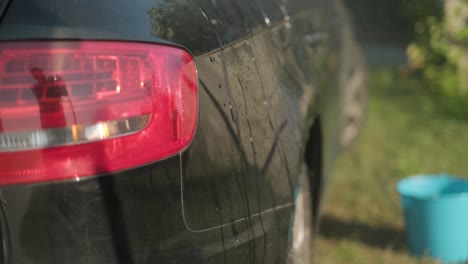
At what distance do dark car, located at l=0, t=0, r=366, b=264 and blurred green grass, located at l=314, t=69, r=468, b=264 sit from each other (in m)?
1.84

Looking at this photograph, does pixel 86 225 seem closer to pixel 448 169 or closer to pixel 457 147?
pixel 448 169

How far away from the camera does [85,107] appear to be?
1.69 meters

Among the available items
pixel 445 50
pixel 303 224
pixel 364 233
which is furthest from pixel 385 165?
pixel 445 50

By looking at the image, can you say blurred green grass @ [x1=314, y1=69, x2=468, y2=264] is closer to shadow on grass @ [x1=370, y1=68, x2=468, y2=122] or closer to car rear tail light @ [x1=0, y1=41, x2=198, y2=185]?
shadow on grass @ [x1=370, y1=68, x2=468, y2=122]

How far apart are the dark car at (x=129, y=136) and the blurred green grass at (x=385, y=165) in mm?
1838

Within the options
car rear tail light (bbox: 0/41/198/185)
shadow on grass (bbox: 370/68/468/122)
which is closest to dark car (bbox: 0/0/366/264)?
car rear tail light (bbox: 0/41/198/185)

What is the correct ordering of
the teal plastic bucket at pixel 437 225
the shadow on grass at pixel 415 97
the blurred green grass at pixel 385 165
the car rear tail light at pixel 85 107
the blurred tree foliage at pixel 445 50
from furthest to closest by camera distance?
the blurred tree foliage at pixel 445 50 < the shadow on grass at pixel 415 97 < the blurred green grass at pixel 385 165 < the teal plastic bucket at pixel 437 225 < the car rear tail light at pixel 85 107

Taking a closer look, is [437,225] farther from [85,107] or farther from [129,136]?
[85,107]

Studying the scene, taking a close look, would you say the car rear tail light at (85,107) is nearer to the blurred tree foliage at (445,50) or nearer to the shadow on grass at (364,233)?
the shadow on grass at (364,233)

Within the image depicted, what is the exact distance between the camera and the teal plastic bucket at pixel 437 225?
3.44 metres

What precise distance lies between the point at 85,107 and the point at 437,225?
2.31 meters

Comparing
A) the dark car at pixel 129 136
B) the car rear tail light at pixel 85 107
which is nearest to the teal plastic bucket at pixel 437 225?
the dark car at pixel 129 136

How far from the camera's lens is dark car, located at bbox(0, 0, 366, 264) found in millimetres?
1659

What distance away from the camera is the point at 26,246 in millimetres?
1662
